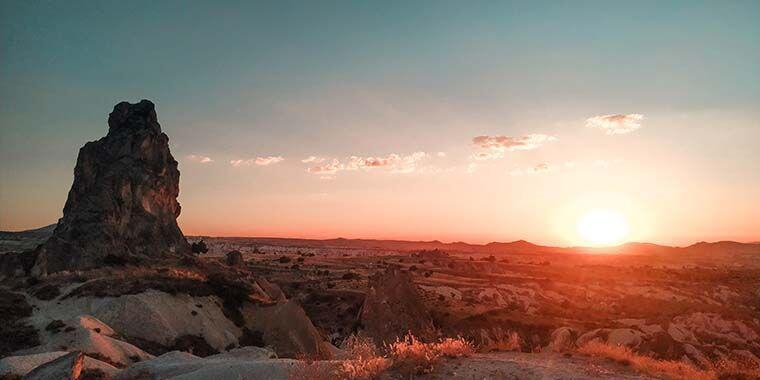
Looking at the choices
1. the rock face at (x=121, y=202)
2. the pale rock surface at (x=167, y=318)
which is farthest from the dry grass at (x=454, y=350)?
the rock face at (x=121, y=202)

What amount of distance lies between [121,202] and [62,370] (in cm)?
4692

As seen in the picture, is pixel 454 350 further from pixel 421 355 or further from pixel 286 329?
pixel 286 329

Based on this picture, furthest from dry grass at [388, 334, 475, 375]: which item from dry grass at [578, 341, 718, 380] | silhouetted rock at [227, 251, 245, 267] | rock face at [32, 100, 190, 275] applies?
silhouetted rock at [227, 251, 245, 267]

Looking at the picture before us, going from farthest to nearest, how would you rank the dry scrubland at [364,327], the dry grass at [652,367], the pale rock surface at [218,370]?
the dry scrubland at [364,327] → the pale rock surface at [218,370] → the dry grass at [652,367]

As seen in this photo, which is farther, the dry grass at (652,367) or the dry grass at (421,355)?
the dry grass at (652,367)

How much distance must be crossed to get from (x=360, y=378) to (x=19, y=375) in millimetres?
13372

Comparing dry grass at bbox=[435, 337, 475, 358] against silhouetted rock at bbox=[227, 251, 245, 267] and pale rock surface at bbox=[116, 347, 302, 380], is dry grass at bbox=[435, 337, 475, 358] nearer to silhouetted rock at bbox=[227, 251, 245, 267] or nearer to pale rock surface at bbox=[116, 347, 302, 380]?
pale rock surface at bbox=[116, 347, 302, 380]

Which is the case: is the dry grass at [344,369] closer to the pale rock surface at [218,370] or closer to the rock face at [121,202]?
the pale rock surface at [218,370]

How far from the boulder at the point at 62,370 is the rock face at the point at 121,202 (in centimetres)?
3792

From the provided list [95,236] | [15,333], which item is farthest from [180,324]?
[95,236]

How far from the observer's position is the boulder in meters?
14.3

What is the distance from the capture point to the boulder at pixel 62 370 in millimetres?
14297

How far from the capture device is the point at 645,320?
4094 cm

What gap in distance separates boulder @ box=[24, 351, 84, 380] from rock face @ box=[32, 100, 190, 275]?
37917 mm
